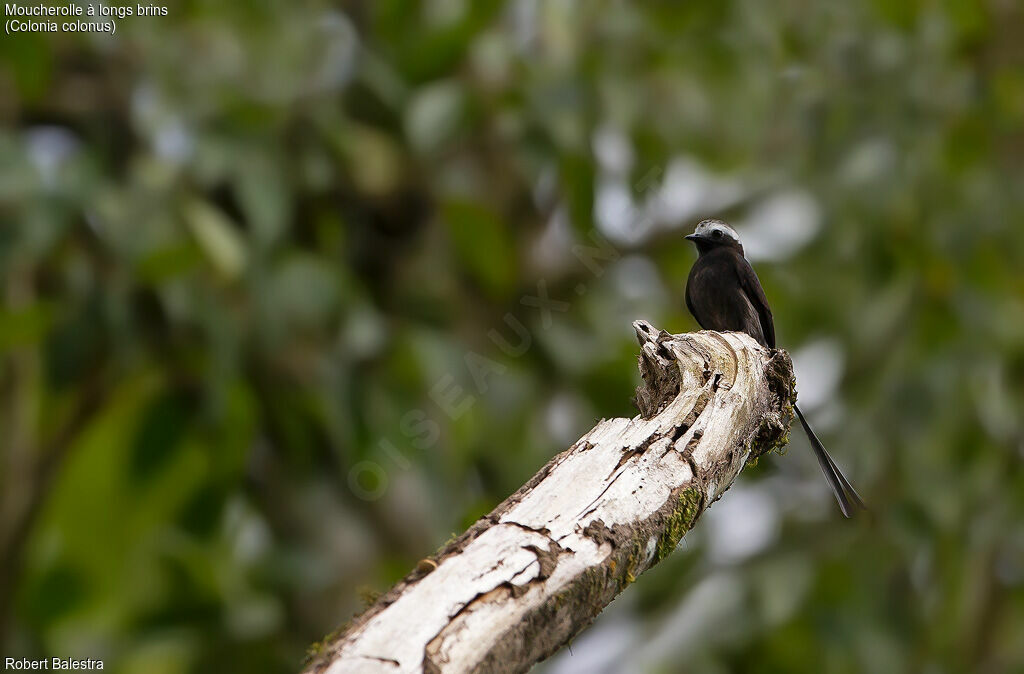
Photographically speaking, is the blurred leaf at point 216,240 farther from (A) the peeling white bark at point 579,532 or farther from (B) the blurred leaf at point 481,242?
(A) the peeling white bark at point 579,532

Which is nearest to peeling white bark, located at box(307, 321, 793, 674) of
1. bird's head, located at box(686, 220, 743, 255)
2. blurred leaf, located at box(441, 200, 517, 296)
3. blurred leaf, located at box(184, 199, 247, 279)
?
bird's head, located at box(686, 220, 743, 255)

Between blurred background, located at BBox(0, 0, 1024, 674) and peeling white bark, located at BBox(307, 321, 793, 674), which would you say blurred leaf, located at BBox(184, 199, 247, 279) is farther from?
peeling white bark, located at BBox(307, 321, 793, 674)

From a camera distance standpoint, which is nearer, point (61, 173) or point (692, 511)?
point (692, 511)

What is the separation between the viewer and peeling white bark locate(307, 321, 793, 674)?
1.63m

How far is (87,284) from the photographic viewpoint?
20.1ft

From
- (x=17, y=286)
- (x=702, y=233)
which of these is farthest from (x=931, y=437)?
(x=17, y=286)

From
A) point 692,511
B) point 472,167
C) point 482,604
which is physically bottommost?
point 482,604

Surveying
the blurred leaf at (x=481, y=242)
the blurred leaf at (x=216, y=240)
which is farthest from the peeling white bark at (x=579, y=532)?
the blurred leaf at (x=481, y=242)

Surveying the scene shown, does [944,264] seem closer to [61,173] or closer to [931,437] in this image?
[931,437]

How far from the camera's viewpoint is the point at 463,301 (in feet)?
24.3

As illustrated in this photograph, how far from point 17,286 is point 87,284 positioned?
1.39 ft

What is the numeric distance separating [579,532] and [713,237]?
3432mm

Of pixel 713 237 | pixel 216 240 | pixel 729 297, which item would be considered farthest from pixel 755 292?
pixel 216 240

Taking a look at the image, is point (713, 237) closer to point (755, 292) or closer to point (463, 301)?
point (755, 292)
